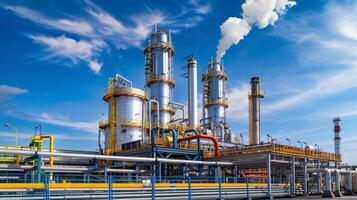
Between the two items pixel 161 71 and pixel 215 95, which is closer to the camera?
pixel 161 71

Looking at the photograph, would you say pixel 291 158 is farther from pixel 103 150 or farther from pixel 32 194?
pixel 32 194

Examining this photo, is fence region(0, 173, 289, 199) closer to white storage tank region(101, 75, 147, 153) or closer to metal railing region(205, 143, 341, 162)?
metal railing region(205, 143, 341, 162)

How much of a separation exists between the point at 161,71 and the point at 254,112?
65.8ft

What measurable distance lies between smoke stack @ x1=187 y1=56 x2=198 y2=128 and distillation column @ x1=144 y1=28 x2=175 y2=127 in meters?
2.41

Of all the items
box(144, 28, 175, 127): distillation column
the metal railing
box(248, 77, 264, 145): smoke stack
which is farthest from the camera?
box(248, 77, 264, 145): smoke stack

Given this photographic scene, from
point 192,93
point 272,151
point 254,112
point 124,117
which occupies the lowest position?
point 272,151

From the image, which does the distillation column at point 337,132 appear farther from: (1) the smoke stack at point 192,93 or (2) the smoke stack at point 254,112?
(1) the smoke stack at point 192,93

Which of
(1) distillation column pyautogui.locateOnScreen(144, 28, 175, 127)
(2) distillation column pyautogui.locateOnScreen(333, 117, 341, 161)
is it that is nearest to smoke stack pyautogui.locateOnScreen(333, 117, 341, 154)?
(2) distillation column pyautogui.locateOnScreen(333, 117, 341, 161)

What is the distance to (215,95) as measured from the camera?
6116 centimetres

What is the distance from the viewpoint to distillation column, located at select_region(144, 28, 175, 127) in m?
51.3

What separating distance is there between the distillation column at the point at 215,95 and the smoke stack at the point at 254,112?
17.9 ft

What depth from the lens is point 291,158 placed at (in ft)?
120

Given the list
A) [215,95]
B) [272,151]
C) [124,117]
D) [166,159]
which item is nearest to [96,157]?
[166,159]

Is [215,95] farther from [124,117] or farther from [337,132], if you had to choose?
[337,132]
